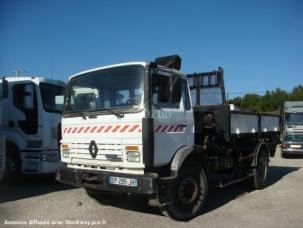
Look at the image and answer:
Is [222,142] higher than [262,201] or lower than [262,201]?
higher

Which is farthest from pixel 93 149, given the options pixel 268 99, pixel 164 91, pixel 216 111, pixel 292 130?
pixel 268 99

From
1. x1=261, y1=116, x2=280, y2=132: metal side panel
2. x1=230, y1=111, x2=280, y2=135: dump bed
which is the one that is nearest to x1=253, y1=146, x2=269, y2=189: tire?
x1=230, y1=111, x2=280, y2=135: dump bed

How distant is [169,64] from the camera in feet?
21.5

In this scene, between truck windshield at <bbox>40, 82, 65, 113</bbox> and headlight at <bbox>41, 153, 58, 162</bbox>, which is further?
truck windshield at <bbox>40, 82, 65, 113</bbox>

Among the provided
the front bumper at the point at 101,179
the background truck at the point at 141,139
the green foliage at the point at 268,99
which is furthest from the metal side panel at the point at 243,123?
the green foliage at the point at 268,99

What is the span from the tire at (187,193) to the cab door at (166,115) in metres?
0.43

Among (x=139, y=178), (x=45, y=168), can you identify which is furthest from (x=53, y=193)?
(x=139, y=178)

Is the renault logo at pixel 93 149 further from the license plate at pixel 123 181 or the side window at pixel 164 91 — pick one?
the side window at pixel 164 91

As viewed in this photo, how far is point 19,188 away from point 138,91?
5.05 meters

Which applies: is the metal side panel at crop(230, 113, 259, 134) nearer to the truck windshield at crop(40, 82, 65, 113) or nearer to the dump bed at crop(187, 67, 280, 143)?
the dump bed at crop(187, 67, 280, 143)

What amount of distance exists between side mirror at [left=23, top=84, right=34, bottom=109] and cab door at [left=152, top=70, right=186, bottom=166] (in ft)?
15.0

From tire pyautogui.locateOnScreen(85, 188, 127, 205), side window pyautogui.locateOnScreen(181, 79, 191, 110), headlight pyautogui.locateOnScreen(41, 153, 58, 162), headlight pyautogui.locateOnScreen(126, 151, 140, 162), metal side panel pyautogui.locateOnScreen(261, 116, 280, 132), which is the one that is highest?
side window pyautogui.locateOnScreen(181, 79, 191, 110)

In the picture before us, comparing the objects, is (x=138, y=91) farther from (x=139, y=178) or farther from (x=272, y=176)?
(x=272, y=176)

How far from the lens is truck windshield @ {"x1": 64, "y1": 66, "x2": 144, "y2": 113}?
5660mm
